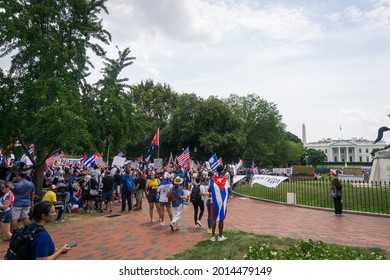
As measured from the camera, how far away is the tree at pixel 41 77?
32.3ft

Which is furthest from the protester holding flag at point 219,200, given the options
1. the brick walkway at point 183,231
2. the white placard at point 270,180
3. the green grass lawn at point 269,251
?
the white placard at point 270,180

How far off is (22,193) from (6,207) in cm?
83

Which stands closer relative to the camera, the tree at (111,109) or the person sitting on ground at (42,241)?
the person sitting on ground at (42,241)

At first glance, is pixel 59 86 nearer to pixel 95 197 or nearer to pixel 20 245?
pixel 95 197

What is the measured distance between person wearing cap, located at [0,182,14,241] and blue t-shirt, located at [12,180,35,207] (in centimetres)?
31

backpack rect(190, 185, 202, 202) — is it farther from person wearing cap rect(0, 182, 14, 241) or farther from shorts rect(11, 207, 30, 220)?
person wearing cap rect(0, 182, 14, 241)

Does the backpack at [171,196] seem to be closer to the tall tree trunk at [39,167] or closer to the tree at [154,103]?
the tall tree trunk at [39,167]

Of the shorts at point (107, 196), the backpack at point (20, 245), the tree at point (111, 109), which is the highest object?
the tree at point (111, 109)

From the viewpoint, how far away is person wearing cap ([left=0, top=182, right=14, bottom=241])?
674cm

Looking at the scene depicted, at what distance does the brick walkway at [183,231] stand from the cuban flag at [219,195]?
972 mm

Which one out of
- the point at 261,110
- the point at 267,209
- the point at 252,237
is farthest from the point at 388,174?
the point at 261,110

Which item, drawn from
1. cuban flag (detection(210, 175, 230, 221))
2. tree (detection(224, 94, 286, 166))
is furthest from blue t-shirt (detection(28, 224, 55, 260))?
tree (detection(224, 94, 286, 166))

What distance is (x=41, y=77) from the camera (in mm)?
10398

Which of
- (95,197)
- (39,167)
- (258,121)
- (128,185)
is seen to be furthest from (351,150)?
(39,167)
